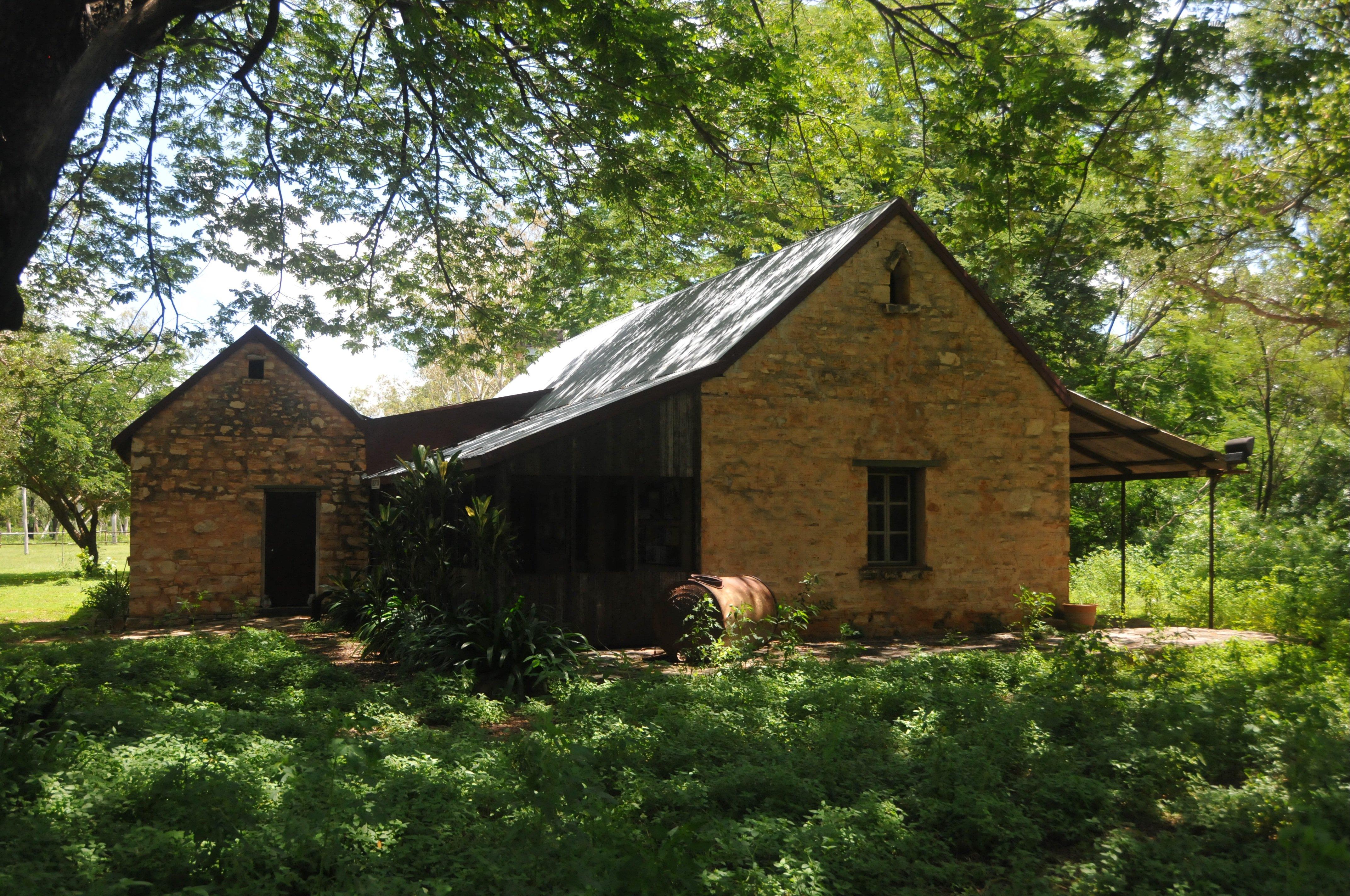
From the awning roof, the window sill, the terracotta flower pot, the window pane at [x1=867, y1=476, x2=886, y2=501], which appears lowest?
the terracotta flower pot

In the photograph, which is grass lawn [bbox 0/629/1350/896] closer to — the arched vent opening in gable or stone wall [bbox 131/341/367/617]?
the arched vent opening in gable

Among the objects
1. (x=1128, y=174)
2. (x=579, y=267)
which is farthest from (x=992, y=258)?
(x=579, y=267)

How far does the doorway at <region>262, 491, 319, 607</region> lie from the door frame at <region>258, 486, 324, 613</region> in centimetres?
2

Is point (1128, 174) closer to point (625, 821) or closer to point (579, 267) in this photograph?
point (625, 821)

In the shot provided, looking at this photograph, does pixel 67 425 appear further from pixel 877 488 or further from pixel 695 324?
pixel 877 488

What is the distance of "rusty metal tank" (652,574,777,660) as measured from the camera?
33.2 feet

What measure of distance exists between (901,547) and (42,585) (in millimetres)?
22718

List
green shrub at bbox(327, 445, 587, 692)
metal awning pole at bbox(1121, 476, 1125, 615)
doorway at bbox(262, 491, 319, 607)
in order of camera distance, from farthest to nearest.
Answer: doorway at bbox(262, 491, 319, 607) < metal awning pole at bbox(1121, 476, 1125, 615) < green shrub at bbox(327, 445, 587, 692)

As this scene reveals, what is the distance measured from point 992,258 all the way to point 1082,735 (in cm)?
598

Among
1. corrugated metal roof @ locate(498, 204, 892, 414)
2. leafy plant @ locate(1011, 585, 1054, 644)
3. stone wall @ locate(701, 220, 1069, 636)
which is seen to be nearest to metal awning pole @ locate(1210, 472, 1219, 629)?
stone wall @ locate(701, 220, 1069, 636)

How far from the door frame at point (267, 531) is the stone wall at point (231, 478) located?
4cm

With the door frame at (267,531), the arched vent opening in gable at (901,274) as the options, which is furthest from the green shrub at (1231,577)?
the door frame at (267,531)

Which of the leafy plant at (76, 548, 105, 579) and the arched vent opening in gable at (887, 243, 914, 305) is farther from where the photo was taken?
the leafy plant at (76, 548, 105, 579)

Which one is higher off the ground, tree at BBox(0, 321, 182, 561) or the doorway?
tree at BBox(0, 321, 182, 561)
